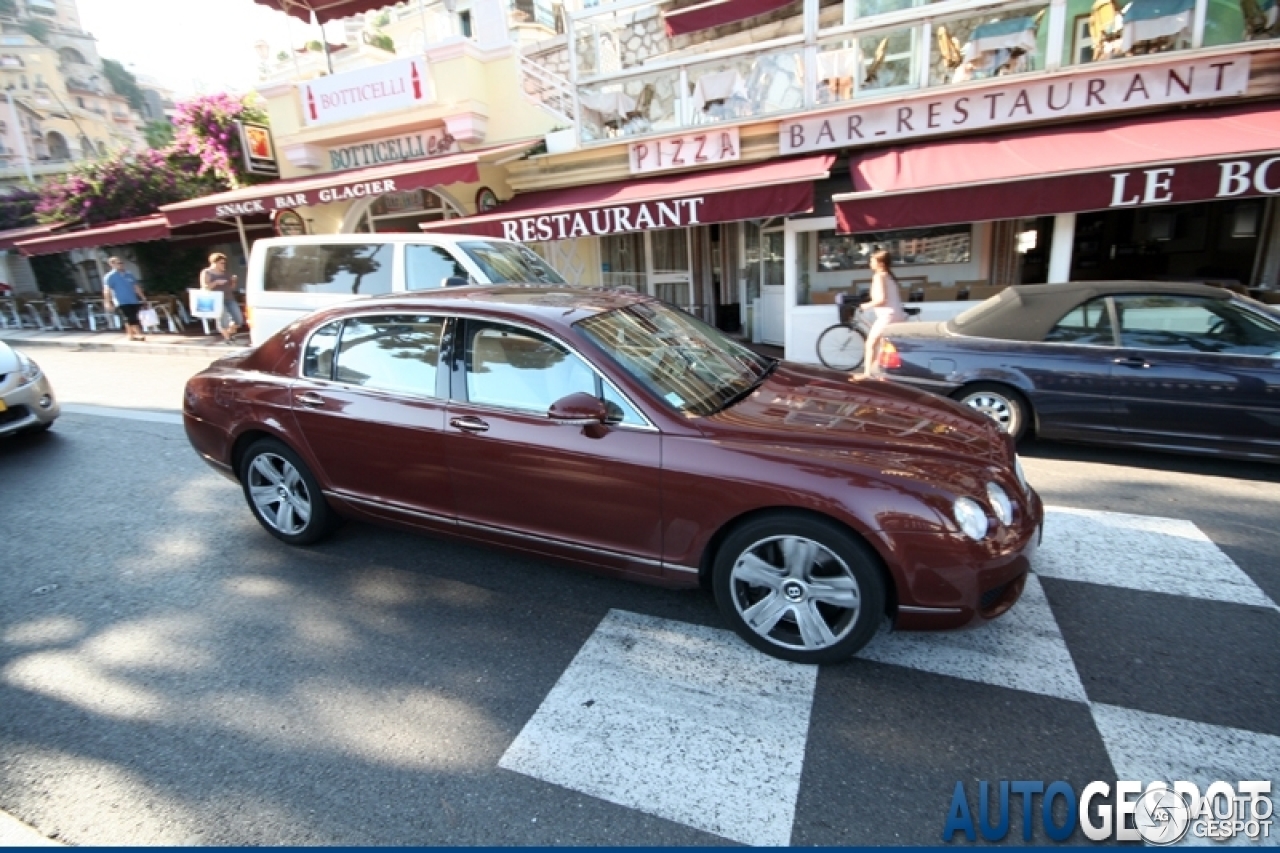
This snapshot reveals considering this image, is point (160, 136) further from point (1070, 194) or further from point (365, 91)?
point (1070, 194)

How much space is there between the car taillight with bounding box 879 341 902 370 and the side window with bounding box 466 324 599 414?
12.4 feet

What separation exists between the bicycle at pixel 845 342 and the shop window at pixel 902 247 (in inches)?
81.4

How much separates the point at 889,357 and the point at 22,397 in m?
7.97

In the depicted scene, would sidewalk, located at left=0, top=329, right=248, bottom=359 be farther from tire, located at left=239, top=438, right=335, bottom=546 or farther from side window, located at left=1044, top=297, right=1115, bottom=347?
side window, located at left=1044, top=297, right=1115, bottom=347

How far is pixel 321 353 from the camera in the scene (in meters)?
3.90

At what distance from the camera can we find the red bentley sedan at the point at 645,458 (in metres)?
2.68

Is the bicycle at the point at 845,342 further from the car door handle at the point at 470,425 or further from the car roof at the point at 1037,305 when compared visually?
the car door handle at the point at 470,425

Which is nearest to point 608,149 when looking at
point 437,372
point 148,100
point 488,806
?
point 437,372

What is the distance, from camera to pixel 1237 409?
479 cm

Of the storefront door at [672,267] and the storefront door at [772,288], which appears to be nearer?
the storefront door at [772,288]

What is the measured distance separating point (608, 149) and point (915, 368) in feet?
22.8

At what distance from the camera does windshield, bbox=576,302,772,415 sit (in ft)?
10.3

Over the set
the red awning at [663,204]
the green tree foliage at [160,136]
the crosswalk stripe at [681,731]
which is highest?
the green tree foliage at [160,136]

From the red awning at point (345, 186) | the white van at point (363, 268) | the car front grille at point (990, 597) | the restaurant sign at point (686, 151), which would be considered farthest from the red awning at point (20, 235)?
the car front grille at point (990, 597)
